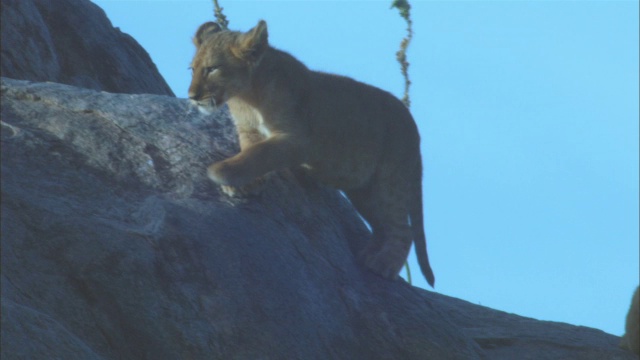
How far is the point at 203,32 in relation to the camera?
32.8 ft

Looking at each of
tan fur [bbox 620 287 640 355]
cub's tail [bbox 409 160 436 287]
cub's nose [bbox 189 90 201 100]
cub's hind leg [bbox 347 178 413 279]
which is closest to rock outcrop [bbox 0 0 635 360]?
cub's hind leg [bbox 347 178 413 279]

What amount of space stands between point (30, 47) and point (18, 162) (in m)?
4.12

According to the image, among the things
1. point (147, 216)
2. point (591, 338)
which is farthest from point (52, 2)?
point (591, 338)

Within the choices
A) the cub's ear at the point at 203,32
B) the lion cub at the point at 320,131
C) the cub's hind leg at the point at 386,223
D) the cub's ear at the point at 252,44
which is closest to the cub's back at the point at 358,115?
the lion cub at the point at 320,131

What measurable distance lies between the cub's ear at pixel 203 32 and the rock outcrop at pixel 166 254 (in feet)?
1.91

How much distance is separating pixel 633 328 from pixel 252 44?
4.38 metres

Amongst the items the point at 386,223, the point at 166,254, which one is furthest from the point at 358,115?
the point at 166,254

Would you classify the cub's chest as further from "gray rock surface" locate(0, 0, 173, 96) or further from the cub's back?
"gray rock surface" locate(0, 0, 173, 96)

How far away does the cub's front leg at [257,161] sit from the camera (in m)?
8.70

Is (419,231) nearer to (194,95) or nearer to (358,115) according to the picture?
(358,115)

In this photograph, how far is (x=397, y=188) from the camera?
418 inches

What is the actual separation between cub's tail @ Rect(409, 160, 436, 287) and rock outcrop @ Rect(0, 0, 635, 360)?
1.04 meters

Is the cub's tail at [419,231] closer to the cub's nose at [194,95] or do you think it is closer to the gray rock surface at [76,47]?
the cub's nose at [194,95]

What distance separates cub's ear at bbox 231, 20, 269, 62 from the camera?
30.9 ft
